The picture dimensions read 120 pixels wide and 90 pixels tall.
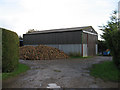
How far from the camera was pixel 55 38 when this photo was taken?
19688 millimetres

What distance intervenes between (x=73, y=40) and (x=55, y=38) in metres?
3.56

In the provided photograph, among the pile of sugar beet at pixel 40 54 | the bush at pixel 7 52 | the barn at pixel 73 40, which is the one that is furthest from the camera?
the barn at pixel 73 40

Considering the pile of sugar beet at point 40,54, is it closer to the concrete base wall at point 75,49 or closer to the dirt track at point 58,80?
the concrete base wall at point 75,49

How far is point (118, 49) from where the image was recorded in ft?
18.2

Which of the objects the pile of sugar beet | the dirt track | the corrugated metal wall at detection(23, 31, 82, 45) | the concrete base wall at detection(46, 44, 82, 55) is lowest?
the dirt track

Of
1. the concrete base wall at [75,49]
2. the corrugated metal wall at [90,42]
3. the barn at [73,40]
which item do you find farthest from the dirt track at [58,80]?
the corrugated metal wall at [90,42]

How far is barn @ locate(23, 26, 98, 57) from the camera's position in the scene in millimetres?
17312

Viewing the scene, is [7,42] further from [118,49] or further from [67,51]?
[67,51]

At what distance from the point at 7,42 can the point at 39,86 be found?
3.50m

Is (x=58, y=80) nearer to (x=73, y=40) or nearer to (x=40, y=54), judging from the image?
(x=40, y=54)

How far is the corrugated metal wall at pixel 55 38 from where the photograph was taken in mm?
17578

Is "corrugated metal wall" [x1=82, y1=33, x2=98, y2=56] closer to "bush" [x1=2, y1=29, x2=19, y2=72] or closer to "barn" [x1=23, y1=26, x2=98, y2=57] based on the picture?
"barn" [x1=23, y1=26, x2=98, y2=57]

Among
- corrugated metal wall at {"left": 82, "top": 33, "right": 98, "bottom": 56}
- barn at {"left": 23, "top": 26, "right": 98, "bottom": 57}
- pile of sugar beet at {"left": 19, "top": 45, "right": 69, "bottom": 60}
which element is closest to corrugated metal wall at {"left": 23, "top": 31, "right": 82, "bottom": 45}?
barn at {"left": 23, "top": 26, "right": 98, "bottom": 57}

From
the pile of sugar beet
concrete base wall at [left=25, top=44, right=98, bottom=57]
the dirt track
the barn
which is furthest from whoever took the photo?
the barn
